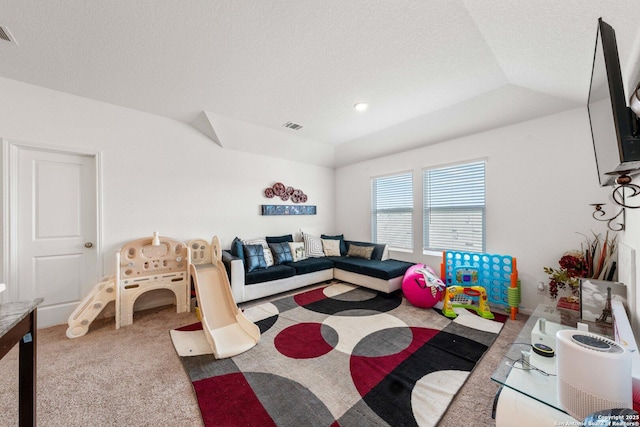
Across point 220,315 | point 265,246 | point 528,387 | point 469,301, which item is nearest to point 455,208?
point 469,301

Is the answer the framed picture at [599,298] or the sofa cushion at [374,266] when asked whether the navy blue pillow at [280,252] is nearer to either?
the sofa cushion at [374,266]

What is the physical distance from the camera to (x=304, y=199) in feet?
Answer: 16.3

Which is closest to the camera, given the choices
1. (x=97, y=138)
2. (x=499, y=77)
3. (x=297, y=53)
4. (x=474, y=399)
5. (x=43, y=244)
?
(x=474, y=399)

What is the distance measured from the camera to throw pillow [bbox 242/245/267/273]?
135 inches

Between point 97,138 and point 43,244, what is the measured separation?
1370 mm

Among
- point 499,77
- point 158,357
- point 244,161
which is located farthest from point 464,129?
point 158,357

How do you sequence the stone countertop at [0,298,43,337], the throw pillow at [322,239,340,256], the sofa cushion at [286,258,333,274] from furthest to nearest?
the throw pillow at [322,239,340,256] → the sofa cushion at [286,258,333,274] → the stone countertop at [0,298,43,337]

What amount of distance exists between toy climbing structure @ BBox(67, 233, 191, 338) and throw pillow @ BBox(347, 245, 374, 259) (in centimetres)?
280

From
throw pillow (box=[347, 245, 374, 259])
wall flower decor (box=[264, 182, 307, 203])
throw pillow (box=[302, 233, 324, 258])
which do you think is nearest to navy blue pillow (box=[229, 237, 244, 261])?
wall flower decor (box=[264, 182, 307, 203])

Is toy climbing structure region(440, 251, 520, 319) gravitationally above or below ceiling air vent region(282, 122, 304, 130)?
below

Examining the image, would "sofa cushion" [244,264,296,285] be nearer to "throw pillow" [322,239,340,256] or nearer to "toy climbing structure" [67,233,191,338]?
"toy climbing structure" [67,233,191,338]

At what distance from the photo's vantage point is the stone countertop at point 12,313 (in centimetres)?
95

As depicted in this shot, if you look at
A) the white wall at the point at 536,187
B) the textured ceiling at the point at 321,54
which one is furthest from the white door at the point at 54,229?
the white wall at the point at 536,187

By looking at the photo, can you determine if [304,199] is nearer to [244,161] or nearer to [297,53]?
[244,161]
